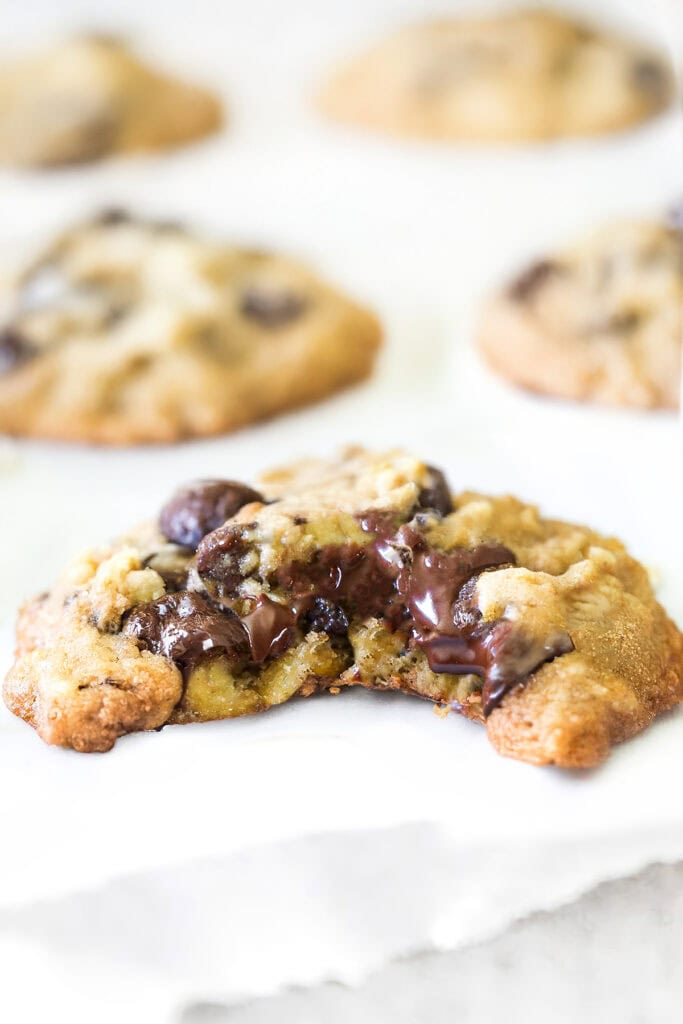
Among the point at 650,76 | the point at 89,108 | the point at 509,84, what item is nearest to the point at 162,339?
the point at 89,108

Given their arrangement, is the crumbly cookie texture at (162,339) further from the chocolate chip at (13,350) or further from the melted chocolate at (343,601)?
the melted chocolate at (343,601)

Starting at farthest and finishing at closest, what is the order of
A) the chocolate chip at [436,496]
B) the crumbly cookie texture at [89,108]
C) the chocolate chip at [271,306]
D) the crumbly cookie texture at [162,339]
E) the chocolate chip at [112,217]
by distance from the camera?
the crumbly cookie texture at [89,108], the chocolate chip at [112,217], the chocolate chip at [271,306], the crumbly cookie texture at [162,339], the chocolate chip at [436,496]

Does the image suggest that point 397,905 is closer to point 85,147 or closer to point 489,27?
point 85,147

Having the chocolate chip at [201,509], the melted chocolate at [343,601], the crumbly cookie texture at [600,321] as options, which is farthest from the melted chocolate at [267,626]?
the crumbly cookie texture at [600,321]

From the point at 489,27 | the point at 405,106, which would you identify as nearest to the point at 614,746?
the point at 405,106

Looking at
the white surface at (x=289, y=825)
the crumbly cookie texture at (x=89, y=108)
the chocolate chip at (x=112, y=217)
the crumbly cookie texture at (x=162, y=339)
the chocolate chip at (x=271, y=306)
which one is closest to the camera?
the white surface at (x=289, y=825)

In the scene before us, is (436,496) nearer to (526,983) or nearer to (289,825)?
(289,825)
